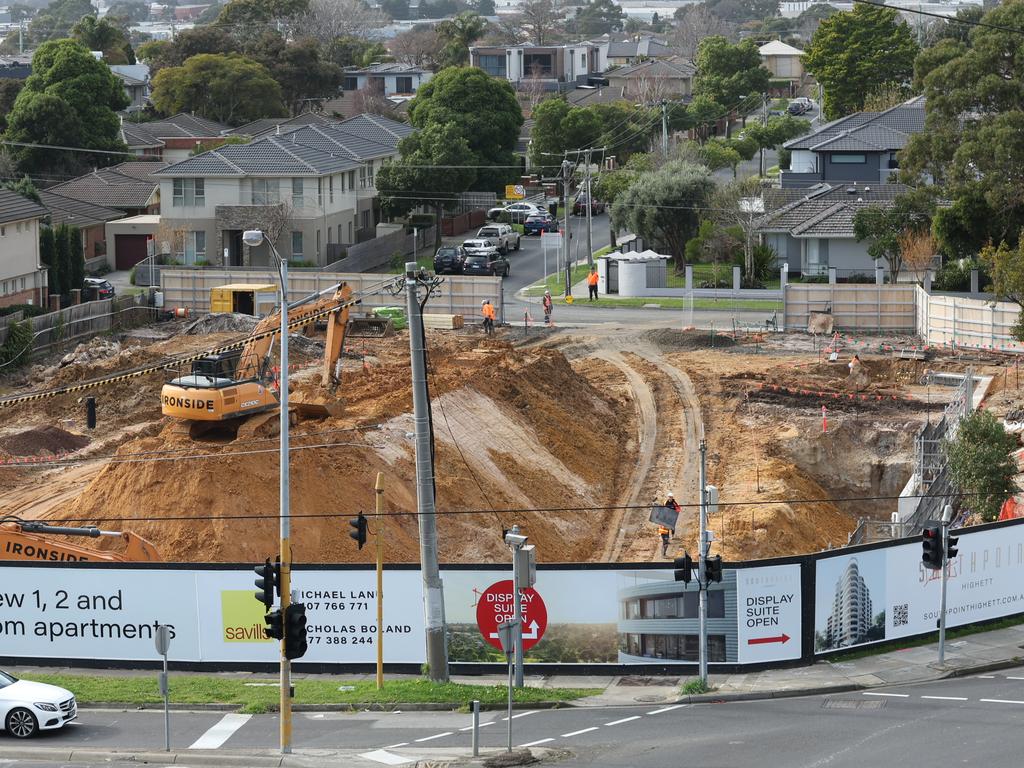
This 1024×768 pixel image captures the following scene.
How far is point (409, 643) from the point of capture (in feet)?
111

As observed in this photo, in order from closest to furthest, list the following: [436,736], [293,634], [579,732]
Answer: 1. [293,634]
2. [579,732]
3. [436,736]

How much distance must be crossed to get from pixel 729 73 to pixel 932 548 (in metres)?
126

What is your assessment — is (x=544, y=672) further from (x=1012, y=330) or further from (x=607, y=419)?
(x=1012, y=330)

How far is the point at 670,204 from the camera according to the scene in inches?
3484

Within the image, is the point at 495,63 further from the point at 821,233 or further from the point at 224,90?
the point at 821,233

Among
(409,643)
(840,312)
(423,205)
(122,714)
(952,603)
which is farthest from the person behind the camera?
(423,205)

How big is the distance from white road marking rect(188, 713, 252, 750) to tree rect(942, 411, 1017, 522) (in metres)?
21.3

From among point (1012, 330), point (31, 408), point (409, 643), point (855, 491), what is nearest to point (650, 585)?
point (409, 643)

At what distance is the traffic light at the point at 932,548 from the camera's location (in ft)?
111

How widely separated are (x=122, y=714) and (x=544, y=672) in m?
8.47

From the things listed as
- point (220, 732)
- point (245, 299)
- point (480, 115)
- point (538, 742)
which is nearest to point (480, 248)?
point (480, 115)

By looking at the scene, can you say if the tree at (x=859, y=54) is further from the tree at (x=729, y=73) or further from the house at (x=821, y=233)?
the house at (x=821, y=233)

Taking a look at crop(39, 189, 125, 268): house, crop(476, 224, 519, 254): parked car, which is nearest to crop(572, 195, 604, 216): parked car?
crop(476, 224, 519, 254): parked car

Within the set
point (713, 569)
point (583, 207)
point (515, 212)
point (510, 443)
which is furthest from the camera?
point (583, 207)
